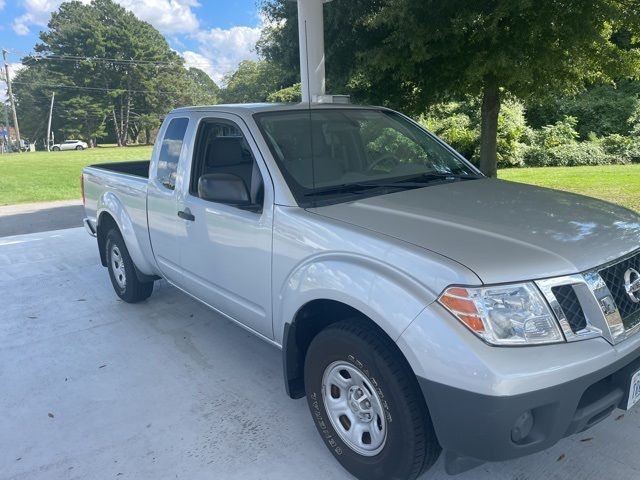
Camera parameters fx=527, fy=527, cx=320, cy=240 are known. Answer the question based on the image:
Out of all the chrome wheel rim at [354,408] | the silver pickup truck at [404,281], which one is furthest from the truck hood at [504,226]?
the chrome wheel rim at [354,408]

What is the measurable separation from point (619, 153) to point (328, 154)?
57.8 ft

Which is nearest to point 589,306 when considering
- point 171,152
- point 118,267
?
A: point 171,152

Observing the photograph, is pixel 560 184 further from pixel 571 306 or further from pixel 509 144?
pixel 571 306

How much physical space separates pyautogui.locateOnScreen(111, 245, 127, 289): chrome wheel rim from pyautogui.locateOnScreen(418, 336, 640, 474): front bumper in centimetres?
390

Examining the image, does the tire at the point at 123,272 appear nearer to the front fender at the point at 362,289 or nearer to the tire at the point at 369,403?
the front fender at the point at 362,289

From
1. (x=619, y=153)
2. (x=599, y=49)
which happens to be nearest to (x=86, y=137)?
(x=619, y=153)

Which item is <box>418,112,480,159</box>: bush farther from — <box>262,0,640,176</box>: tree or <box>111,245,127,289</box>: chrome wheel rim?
<box>111,245,127,289</box>: chrome wheel rim

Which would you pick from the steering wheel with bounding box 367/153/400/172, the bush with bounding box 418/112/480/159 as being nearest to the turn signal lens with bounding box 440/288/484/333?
the steering wheel with bounding box 367/153/400/172

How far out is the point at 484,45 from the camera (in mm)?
7145

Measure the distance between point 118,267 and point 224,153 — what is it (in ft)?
6.97

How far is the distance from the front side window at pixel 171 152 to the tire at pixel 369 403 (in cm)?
200

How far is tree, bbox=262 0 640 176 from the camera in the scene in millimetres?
6293

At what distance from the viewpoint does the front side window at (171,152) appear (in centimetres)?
401

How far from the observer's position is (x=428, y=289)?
2135mm
